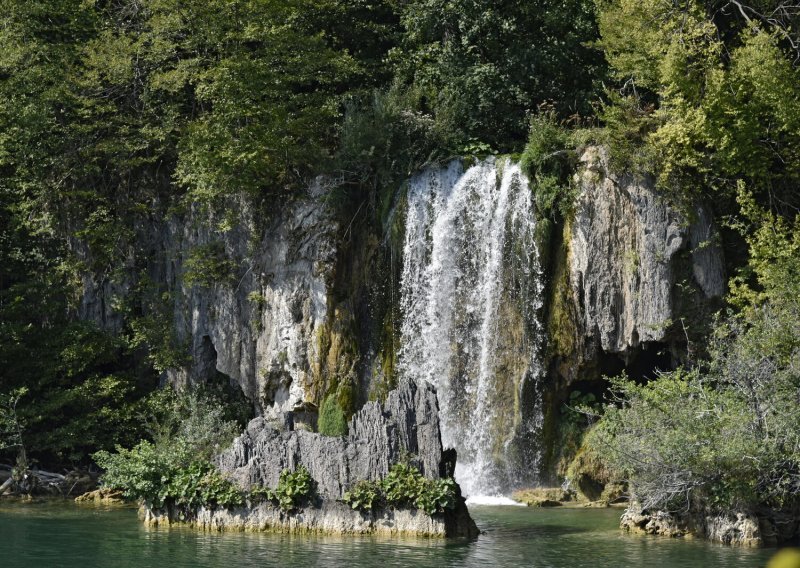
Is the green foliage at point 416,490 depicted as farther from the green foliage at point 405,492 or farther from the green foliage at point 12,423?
the green foliage at point 12,423

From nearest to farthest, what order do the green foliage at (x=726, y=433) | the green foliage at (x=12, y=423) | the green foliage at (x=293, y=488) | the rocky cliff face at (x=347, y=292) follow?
the green foliage at (x=726, y=433) → the green foliage at (x=293, y=488) → the rocky cliff face at (x=347, y=292) → the green foliage at (x=12, y=423)

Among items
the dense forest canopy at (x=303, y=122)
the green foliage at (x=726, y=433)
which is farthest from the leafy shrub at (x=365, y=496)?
the dense forest canopy at (x=303, y=122)

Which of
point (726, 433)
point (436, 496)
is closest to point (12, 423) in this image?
point (436, 496)

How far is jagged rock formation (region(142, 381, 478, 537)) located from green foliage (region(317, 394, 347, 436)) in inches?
218

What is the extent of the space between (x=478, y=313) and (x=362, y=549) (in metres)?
8.34

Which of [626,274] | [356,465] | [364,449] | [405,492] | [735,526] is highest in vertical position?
[626,274]

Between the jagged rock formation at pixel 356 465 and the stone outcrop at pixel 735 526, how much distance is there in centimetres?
282

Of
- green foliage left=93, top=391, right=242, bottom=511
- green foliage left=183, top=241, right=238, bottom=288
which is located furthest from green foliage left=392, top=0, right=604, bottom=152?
green foliage left=93, top=391, right=242, bottom=511

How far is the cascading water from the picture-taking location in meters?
21.0

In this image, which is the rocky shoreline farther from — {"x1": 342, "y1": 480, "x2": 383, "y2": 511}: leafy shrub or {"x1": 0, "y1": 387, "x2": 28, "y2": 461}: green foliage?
{"x1": 0, "y1": 387, "x2": 28, "y2": 461}: green foliage

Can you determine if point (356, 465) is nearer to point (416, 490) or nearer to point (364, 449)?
point (364, 449)

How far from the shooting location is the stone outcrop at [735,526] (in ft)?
47.8

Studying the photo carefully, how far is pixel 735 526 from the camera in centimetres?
1470

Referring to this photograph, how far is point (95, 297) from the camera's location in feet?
87.9
